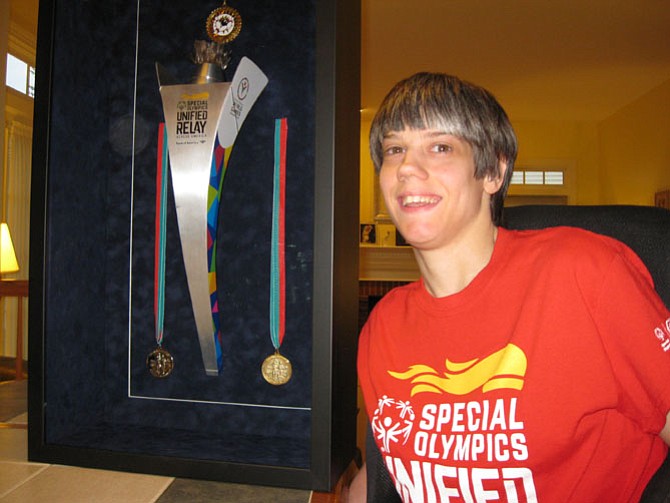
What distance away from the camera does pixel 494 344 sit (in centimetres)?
79

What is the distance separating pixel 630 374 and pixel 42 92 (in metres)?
1.21

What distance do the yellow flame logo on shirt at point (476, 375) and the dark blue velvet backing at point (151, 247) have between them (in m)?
0.42

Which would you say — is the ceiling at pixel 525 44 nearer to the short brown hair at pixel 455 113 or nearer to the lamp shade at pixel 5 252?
the lamp shade at pixel 5 252

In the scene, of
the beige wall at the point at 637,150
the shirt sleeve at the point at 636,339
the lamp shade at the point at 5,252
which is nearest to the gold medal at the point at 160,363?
the shirt sleeve at the point at 636,339

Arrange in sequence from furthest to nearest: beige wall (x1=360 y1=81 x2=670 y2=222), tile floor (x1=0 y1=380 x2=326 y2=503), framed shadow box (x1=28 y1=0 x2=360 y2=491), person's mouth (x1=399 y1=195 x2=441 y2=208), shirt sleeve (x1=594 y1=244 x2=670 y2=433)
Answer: beige wall (x1=360 y1=81 x2=670 y2=222) < framed shadow box (x1=28 y1=0 x2=360 y2=491) < tile floor (x1=0 y1=380 x2=326 y2=503) < person's mouth (x1=399 y1=195 x2=441 y2=208) < shirt sleeve (x1=594 y1=244 x2=670 y2=433)

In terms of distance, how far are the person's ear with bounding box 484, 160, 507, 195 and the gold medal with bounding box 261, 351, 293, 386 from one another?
61 cm

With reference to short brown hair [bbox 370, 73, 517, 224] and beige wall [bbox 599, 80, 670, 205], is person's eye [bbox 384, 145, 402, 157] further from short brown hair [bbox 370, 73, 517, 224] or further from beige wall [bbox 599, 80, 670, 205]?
beige wall [bbox 599, 80, 670, 205]

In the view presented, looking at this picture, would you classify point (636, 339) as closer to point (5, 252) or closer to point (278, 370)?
point (278, 370)

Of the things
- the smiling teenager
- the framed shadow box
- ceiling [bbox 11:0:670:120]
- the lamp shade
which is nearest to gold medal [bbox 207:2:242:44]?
the framed shadow box

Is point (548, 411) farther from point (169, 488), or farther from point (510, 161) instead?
point (169, 488)

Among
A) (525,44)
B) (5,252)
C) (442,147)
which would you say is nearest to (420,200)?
(442,147)

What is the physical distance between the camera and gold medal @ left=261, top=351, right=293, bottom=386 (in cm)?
125

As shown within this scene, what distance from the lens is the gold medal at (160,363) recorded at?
4.38 feet

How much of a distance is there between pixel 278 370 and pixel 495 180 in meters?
0.65
